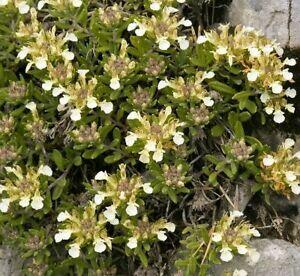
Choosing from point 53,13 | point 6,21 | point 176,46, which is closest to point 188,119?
point 176,46

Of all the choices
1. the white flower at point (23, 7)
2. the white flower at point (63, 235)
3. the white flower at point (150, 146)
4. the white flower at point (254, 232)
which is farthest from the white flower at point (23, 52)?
the white flower at point (254, 232)

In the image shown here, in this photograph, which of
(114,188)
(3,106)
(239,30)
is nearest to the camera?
(114,188)

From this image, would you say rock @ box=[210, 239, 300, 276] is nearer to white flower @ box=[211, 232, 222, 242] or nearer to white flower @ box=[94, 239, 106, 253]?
white flower @ box=[211, 232, 222, 242]

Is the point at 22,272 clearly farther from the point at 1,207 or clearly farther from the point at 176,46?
the point at 176,46

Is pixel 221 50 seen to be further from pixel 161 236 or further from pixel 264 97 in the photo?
pixel 161 236

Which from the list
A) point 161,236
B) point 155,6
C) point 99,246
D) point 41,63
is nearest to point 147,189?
point 161,236

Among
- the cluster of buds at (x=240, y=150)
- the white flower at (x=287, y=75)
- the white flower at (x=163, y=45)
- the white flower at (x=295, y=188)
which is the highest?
the white flower at (x=163, y=45)

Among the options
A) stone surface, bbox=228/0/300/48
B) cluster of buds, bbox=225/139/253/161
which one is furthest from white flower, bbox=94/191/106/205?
stone surface, bbox=228/0/300/48

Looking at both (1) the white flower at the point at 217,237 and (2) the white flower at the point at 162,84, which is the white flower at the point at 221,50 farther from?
(1) the white flower at the point at 217,237
